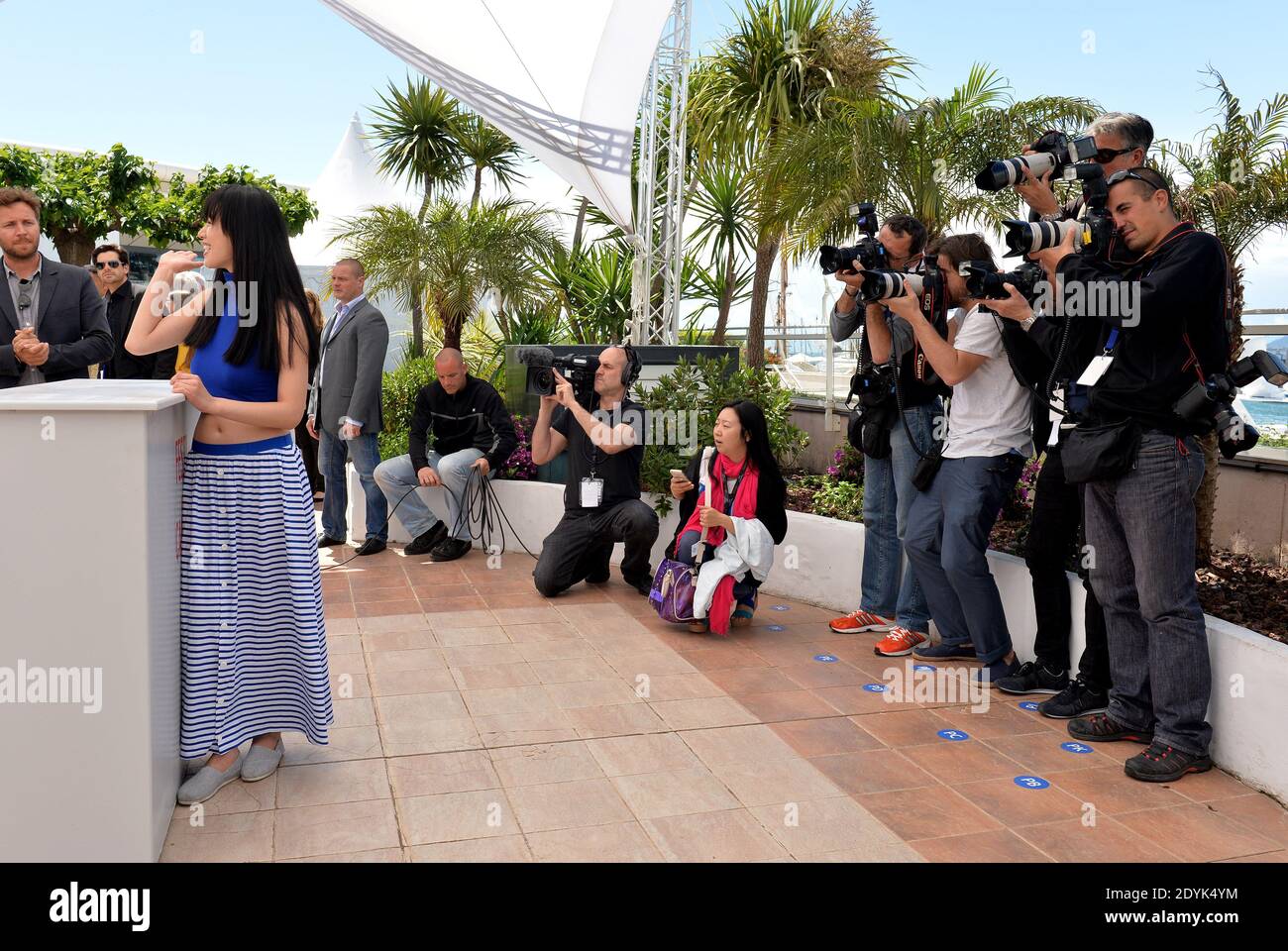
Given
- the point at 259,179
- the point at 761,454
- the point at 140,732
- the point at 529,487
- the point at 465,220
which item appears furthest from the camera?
the point at 259,179

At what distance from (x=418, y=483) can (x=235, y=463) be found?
3.94 meters

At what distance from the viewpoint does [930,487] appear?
4820 millimetres

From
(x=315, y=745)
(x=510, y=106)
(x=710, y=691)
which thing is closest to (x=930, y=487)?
(x=710, y=691)

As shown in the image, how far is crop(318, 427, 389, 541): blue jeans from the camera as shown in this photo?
725cm

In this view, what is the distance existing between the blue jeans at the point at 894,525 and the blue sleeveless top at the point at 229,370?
281 centimetres

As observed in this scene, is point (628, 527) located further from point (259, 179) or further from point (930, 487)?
point (259, 179)

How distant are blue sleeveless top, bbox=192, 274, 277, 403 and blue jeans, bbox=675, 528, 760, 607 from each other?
2618 millimetres

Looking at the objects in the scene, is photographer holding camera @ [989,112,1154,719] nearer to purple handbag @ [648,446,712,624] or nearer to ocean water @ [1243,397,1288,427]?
purple handbag @ [648,446,712,624]

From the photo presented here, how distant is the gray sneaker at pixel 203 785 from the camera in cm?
332

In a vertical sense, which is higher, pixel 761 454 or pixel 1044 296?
pixel 1044 296

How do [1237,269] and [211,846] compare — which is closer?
[211,846]

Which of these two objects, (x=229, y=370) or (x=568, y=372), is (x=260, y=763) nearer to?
(x=229, y=370)

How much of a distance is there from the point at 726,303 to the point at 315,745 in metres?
12.4

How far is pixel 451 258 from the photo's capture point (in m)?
13.1
